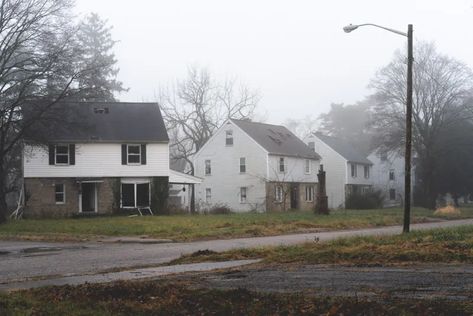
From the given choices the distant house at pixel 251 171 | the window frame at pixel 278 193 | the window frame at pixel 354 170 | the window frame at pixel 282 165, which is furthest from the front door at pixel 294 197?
the window frame at pixel 354 170

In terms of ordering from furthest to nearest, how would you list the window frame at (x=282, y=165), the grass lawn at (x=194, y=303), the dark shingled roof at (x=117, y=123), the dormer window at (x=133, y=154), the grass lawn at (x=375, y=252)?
the window frame at (x=282, y=165)
the dormer window at (x=133, y=154)
the dark shingled roof at (x=117, y=123)
the grass lawn at (x=375, y=252)
the grass lawn at (x=194, y=303)

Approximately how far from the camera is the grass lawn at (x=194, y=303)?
24.6 ft

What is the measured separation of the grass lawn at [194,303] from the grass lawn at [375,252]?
5023mm

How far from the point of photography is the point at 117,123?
45969 millimetres

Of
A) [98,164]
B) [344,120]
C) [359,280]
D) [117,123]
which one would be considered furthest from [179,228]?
[344,120]

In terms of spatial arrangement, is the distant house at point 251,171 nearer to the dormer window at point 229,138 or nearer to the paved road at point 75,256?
the dormer window at point 229,138

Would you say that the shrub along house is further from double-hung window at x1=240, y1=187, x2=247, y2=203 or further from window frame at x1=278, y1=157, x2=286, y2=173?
window frame at x1=278, y1=157, x2=286, y2=173

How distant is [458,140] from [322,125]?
5237 centimetres

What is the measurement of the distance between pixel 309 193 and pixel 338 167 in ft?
25.3

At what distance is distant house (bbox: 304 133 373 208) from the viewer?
214 feet

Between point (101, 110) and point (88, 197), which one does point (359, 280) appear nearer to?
point (88, 197)

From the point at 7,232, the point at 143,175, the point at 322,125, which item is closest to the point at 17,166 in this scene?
the point at 143,175

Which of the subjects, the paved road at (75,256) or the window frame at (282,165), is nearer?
the paved road at (75,256)

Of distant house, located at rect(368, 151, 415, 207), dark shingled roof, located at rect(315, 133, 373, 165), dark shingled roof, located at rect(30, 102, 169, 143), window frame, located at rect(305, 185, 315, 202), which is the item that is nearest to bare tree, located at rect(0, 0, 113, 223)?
dark shingled roof, located at rect(30, 102, 169, 143)
